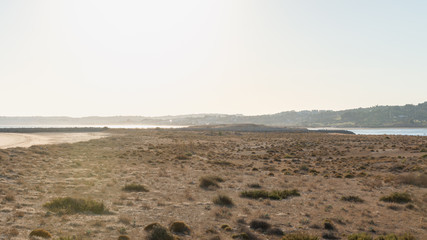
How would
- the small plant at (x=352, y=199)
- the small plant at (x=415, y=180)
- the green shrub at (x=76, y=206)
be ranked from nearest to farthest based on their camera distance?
the green shrub at (x=76, y=206) < the small plant at (x=352, y=199) < the small plant at (x=415, y=180)

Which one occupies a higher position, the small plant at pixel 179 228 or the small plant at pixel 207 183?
the small plant at pixel 179 228

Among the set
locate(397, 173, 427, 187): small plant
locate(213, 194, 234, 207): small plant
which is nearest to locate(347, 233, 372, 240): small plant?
locate(213, 194, 234, 207): small plant

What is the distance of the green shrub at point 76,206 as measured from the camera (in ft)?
43.7

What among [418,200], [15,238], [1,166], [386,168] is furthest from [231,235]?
[386,168]

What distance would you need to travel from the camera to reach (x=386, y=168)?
28.8 m

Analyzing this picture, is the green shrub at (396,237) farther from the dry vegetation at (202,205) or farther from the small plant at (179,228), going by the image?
the small plant at (179,228)

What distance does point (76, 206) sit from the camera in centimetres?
1362

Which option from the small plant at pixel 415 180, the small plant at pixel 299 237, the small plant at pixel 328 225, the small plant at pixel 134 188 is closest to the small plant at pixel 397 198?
the small plant at pixel 415 180

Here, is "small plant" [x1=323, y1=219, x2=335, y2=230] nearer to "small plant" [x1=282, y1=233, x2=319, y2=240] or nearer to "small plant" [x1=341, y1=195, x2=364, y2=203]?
"small plant" [x1=282, y1=233, x2=319, y2=240]

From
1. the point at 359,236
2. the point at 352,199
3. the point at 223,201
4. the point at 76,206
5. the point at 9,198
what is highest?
the point at 9,198

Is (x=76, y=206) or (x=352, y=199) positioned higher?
(x=76, y=206)

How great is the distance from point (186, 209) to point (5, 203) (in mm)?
8650

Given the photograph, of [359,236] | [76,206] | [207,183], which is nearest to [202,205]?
[207,183]

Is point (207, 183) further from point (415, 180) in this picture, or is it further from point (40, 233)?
point (415, 180)
